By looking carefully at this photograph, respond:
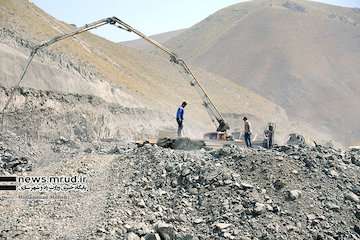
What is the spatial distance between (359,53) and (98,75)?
83.7 meters

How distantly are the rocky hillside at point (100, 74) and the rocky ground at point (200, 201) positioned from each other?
60.5ft

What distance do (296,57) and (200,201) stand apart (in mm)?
96025

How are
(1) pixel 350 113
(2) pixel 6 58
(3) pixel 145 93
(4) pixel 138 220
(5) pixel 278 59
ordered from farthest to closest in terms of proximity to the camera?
(5) pixel 278 59, (1) pixel 350 113, (3) pixel 145 93, (2) pixel 6 58, (4) pixel 138 220

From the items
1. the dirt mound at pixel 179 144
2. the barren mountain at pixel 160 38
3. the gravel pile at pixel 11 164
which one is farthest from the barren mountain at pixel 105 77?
the barren mountain at pixel 160 38

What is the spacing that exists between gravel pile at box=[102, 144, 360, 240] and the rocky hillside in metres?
18.9

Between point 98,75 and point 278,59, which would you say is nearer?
point 98,75

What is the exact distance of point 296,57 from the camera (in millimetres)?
105125

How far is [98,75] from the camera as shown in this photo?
130 ft

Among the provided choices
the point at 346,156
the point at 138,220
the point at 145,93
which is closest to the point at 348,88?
the point at 145,93

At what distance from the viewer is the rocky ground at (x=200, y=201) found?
1143 centimetres

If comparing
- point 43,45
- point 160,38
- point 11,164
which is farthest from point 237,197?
point 160,38

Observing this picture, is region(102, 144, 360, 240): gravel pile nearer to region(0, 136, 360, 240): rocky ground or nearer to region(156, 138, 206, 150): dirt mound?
region(0, 136, 360, 240): rocky ground

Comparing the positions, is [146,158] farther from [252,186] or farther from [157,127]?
[157,127]

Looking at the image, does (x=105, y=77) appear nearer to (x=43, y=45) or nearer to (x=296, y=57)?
(x=43, y=45)
